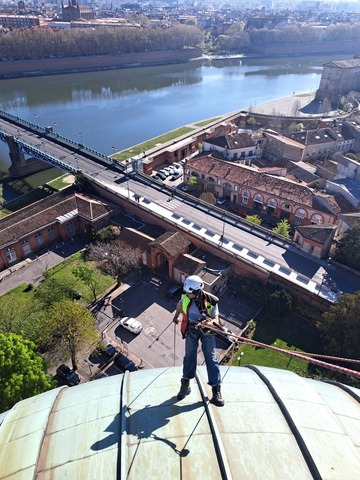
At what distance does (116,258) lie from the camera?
75.5ft

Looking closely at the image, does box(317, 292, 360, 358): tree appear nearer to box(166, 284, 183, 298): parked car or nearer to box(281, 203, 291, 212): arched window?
box(166, 284, 183, 298): parked car

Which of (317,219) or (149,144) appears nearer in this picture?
(317,219)

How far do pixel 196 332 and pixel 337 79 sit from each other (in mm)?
80405

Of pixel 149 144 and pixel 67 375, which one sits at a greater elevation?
pixel 149 144

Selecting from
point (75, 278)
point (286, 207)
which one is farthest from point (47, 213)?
point (286, 207)

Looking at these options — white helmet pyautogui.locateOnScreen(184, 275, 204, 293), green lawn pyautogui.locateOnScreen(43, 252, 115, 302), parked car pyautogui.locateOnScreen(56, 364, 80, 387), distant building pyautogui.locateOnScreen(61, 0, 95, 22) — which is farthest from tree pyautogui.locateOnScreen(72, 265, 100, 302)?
distant building pyautogui.locateOnScreen(61, 0, 95, 22)

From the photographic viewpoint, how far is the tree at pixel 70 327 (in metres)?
16.2

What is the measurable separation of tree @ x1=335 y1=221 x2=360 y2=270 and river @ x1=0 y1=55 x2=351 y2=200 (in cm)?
3299

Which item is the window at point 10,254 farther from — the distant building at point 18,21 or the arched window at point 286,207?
the distant building at point 18,21

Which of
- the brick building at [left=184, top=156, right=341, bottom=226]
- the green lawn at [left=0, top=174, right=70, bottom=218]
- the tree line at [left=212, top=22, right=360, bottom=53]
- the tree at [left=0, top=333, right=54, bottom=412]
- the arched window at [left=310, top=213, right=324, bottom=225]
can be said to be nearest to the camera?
the tree at [left=0, top=333, right=54, bottom=412]

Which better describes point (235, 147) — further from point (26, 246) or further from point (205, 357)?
point (205, 357)

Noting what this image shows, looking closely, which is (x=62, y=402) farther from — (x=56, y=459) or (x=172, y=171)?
(x=172, y=171)

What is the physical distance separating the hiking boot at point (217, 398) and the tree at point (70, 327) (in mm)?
11863

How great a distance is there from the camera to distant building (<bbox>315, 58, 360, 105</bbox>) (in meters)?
70.8
